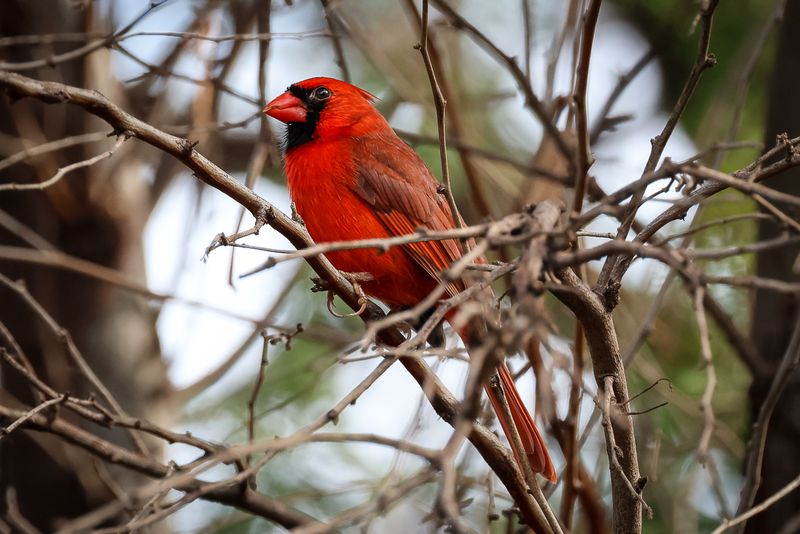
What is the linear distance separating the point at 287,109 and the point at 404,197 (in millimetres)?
652

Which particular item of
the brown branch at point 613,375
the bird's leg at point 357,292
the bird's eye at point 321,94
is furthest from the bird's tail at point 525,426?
the bird's eye at point 321,94

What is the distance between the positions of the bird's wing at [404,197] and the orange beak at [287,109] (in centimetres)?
29

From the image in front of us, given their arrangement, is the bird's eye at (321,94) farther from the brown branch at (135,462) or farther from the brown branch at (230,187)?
the brown branch at (135,462)

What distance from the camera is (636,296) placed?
186 inches

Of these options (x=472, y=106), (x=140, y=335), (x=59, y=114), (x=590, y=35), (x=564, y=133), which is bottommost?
(x=590, y=35)

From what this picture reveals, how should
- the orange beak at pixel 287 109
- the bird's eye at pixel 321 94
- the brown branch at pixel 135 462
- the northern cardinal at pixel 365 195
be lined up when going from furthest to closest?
the bird's eye at pixel 321 94
the orange beak at pixel 287 109
the northern cardinal at pixel 365 195
the brown branch at pixel 135 462

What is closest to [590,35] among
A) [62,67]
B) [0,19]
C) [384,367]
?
[384,367]

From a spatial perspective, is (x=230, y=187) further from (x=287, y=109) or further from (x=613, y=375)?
(x=287, y=109)

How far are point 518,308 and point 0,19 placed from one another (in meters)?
3.56

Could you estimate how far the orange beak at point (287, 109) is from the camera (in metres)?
3.84

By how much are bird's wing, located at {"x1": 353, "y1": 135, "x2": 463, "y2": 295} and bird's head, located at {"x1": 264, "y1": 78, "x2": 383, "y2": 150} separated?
177 mm

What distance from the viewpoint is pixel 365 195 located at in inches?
140

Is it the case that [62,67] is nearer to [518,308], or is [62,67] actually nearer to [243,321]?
[243,321]

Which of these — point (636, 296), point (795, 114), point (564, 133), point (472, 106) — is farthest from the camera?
point (472, 106)
